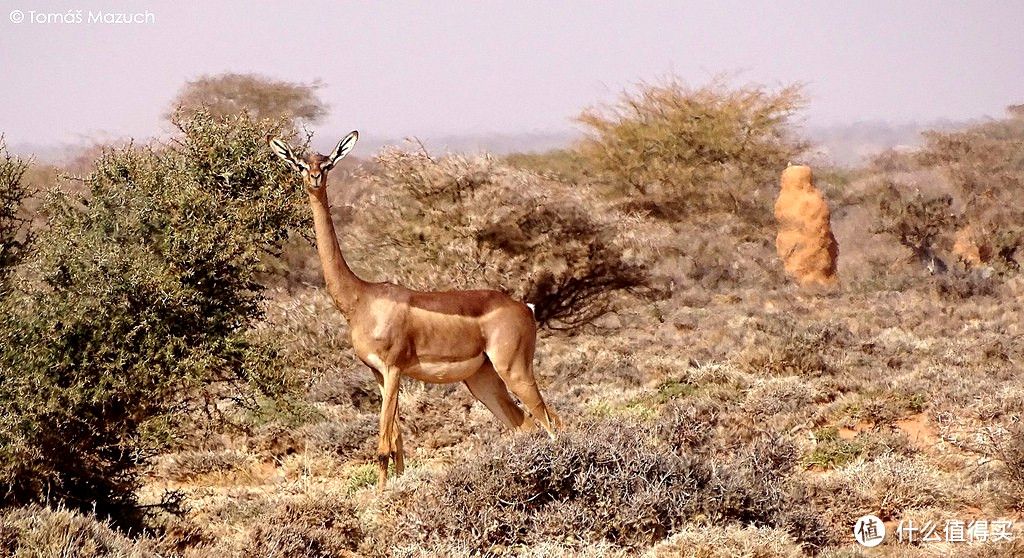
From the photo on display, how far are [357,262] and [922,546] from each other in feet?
35.8

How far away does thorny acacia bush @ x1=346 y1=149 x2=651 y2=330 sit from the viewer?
15.4m

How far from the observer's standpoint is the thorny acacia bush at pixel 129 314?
766 centimetres

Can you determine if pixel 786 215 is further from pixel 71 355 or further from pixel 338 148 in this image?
pixel 71 355

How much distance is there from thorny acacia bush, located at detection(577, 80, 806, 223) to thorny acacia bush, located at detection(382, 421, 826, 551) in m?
31.1

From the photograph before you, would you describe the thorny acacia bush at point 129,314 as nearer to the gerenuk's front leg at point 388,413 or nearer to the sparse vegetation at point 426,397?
the sparse vegetation at point 426,397

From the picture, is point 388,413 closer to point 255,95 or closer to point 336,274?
point 336,274

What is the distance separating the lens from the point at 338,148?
9453 millimetres

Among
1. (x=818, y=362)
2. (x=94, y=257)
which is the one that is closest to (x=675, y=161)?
(x=818, y=362)

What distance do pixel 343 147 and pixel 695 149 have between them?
108 ft

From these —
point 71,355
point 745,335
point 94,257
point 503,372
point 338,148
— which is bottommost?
point 745,335

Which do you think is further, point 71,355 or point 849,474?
point 849,474

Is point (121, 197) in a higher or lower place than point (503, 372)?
higher

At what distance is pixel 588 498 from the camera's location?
7.11 metres

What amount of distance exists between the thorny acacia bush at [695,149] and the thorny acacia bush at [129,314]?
99.9 ft
